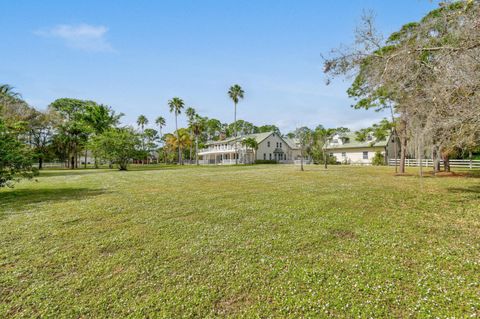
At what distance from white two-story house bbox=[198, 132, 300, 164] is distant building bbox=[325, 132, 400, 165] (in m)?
8.77

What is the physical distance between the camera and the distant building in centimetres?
4009

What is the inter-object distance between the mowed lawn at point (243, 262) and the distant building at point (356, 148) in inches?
1429

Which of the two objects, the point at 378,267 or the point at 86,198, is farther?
the point at 86,198

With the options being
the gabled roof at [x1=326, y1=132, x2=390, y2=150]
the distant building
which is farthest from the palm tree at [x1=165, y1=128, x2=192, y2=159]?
the gabled roof at [x1=326, y1=132, x2=390, y2=150]

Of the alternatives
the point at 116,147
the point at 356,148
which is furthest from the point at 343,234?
the point at 356,148

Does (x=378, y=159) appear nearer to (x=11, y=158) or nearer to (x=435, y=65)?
(x=435, y=65)

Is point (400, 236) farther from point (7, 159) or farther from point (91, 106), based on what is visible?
point (91, 106)

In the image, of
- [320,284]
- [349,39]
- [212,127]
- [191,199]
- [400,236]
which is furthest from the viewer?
[212,127]

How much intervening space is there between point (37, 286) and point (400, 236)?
7104 mm

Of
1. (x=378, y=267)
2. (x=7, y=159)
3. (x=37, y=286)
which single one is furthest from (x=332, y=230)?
(x=7, y=159)

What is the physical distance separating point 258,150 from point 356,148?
1920cm

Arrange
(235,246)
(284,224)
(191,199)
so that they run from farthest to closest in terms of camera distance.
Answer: (191,199)
(284,224)
(235,246)

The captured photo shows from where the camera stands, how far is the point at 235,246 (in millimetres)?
5055

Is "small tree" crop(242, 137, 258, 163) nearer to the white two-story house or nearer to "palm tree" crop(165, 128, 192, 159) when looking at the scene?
the white two-story house
